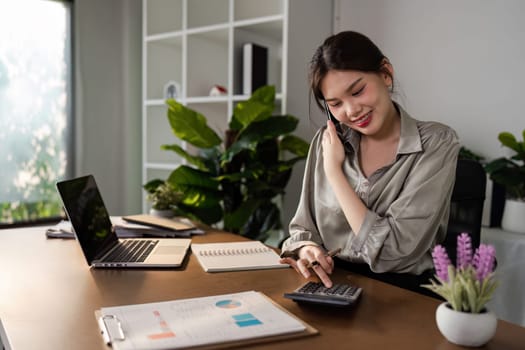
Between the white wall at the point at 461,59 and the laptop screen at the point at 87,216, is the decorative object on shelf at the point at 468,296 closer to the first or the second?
the laptop screen at the point at 87,216

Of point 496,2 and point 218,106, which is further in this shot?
point 218,106

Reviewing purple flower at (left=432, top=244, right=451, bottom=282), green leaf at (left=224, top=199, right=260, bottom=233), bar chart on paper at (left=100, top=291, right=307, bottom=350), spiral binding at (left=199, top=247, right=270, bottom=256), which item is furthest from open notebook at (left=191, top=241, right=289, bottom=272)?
green leaf at (left=224, top=199, right=260, bottom=233)

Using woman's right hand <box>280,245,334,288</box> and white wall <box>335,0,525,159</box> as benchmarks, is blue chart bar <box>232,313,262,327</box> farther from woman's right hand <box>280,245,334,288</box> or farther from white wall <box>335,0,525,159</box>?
white wall <box>335,0,525,159</box>

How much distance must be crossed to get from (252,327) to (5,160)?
293cm

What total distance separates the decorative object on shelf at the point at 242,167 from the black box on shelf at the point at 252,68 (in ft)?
1.11

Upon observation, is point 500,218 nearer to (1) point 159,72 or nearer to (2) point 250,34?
(2) point 250,34

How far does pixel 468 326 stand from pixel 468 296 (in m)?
0.05

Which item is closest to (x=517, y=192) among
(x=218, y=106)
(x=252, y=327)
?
(x=252, y=327)

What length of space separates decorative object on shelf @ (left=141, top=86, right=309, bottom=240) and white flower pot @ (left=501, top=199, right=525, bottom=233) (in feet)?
3.29

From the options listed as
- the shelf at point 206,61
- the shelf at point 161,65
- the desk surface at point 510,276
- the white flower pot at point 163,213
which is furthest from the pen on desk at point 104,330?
the shelf at point 161,65

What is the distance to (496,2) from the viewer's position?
7.42 ft

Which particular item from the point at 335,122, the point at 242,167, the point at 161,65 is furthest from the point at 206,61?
the point at 335,122

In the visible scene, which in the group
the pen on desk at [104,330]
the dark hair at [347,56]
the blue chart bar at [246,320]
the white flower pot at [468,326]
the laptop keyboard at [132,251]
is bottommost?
the laptop keyboard at [132,251]

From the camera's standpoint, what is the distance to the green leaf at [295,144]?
8.50 ft
